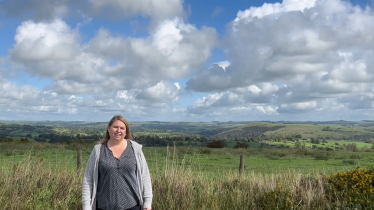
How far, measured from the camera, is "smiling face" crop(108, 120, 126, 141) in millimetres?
4582

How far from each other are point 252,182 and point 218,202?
177cm

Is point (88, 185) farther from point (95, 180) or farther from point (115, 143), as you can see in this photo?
point (115, 143)

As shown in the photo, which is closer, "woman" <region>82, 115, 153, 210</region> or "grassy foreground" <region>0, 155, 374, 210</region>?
"woman" <region>82, 115, 153, 210</region>

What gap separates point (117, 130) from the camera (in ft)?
15.0

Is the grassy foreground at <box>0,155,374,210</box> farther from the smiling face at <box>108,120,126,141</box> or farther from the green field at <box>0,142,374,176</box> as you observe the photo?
the green field at <box>0,142,374,176</box>

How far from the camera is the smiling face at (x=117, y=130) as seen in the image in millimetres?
4582

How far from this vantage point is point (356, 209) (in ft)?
23.5

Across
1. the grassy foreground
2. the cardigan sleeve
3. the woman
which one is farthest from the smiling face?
the grassy foreground

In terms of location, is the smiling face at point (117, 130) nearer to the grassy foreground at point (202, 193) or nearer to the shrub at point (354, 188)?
the grassy foreground at point (202, 193)

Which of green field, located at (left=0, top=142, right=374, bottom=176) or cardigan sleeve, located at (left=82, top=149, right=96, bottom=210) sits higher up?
cardigan sleeve, located at (left=82, top=149, right=96, bottom=210)

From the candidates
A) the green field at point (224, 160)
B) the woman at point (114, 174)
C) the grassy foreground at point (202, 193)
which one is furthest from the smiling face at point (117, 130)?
the green field at point (224, 160)

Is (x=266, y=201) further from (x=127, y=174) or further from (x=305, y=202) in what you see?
(x=127, y=174)

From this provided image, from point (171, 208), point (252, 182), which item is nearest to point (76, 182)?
point (171, 208)

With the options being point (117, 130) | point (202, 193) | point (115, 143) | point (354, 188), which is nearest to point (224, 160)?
point (202, 193)
